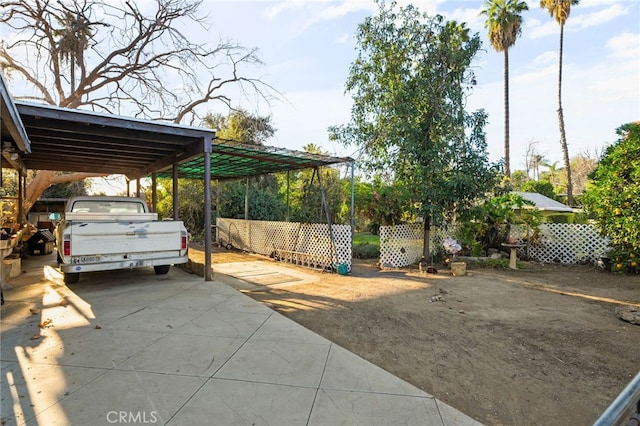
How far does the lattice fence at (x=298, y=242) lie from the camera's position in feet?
31.6

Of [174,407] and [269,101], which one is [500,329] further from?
[269,101]

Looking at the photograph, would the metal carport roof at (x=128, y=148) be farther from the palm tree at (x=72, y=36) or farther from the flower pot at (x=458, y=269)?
the palm tree at (x=72, y=36)

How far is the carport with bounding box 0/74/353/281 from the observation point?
5866mm

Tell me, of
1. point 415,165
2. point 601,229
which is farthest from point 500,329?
point 601,229

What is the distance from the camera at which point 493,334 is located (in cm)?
468

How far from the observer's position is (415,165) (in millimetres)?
9609

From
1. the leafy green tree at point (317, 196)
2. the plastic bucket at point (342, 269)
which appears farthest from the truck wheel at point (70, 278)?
the leafy green tree at point (317, 196)

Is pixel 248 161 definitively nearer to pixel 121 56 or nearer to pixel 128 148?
pixel 128 148

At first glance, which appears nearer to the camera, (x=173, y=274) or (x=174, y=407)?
(x=174, y=407)

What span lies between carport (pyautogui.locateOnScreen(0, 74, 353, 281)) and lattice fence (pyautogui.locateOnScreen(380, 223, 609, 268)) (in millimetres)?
3093

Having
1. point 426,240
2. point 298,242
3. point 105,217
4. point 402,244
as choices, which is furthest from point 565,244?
point 105,217

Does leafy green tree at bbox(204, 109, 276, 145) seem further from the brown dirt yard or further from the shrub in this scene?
the brown dirt yard

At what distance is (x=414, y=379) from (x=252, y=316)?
2.34m

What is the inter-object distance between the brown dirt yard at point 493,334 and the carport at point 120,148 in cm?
334
